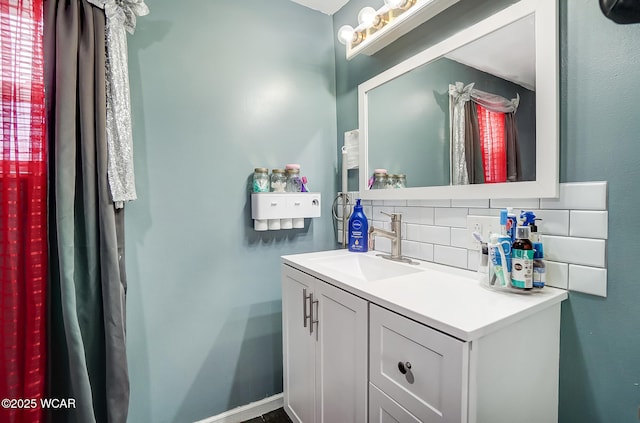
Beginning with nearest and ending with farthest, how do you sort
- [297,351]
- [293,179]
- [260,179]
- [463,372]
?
[463,372], [297,351], [260,179], [293,179]

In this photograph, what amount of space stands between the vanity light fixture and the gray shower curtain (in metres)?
1.13

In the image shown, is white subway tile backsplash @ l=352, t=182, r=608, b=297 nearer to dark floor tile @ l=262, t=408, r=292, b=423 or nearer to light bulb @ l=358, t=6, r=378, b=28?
light bulb @ l=358, t=6, r=378, b=28

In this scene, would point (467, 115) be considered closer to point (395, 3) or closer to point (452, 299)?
point (395, 3)

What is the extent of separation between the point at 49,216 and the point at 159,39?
3.00 feet

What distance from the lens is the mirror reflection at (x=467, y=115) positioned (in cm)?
95

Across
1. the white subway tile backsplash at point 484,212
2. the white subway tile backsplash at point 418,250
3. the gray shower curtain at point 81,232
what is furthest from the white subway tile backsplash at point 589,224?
the gray shower curtain at point 81,232

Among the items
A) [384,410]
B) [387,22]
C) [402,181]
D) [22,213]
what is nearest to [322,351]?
[384,410]

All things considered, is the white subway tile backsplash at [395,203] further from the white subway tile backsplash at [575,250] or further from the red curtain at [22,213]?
the red curtain at [22,213]

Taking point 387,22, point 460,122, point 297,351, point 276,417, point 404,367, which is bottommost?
point 276,417

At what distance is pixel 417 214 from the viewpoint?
1381 mm

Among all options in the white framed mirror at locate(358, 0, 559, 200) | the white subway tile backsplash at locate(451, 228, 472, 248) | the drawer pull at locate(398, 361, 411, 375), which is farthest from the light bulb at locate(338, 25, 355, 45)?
the drawer pull at locate(398, 361, 411, 375)

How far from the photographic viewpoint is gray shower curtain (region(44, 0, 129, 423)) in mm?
1063

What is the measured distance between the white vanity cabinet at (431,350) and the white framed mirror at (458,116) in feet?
1.22

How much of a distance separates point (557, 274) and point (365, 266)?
29.8 inches
